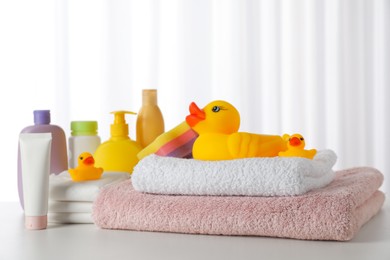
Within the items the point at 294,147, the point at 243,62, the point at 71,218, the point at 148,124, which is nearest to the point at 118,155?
the point at 148,124

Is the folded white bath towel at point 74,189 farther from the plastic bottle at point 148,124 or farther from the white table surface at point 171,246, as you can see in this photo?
the plastic bottle at point 148,124

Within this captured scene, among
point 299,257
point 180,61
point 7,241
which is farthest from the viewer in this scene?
point 180,61

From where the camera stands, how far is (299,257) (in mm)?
705

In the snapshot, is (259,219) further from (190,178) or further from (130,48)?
(130,48)

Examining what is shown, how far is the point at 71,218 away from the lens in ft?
3.14

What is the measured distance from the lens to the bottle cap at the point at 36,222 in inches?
35.8

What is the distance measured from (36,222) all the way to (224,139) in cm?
30

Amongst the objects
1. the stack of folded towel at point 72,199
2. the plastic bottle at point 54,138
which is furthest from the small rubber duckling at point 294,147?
the plastic bottle at point 54,138

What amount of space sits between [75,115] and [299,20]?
902 mm

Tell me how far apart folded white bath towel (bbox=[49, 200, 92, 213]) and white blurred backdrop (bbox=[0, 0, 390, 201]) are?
1.41 meters

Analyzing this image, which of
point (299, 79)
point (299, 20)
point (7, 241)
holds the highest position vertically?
point (299, 20)

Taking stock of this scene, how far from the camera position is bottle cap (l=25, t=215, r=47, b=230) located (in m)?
0.91

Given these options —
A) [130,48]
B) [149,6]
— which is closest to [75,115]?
[130,48]

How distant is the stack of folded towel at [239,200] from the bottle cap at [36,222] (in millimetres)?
75
